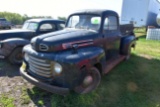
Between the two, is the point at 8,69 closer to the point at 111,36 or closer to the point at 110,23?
the point at 111,36

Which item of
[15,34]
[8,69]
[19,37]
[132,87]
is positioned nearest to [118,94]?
[132,87]

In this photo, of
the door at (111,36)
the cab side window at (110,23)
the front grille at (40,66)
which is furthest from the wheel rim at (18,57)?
the cab side window at (110,23)

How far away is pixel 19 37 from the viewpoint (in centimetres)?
712

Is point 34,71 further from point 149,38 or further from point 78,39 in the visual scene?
point 149,38

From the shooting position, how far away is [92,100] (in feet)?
13.5

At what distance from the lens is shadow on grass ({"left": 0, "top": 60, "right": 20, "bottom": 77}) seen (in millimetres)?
5739

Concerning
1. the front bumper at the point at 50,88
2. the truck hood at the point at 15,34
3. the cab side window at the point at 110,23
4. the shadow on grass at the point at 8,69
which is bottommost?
the shadow on grass at the point at 8,69

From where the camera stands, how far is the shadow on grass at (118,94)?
400 centimetres

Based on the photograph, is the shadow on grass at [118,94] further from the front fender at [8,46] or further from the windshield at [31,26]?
the windshield at [31,26]

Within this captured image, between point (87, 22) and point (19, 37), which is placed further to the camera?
point (19, 37)

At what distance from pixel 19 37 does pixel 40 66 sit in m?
3.72

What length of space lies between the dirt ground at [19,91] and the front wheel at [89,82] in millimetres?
814

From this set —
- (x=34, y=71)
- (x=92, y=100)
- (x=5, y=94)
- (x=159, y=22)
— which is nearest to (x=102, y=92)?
(x=92, y=100)

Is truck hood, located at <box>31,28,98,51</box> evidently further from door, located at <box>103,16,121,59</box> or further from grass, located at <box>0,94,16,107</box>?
grass, located at <box>0,94,16,107</box>
